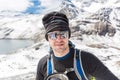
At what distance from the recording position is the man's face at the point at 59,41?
11.8 feet

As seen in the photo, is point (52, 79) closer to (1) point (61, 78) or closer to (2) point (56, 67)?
(1) point (61, 78)

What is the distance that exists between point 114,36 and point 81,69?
626 feet

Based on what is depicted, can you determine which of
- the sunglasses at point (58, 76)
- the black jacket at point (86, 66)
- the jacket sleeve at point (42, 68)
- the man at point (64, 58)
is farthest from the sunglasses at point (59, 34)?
the sunglasses at point (58, 76)

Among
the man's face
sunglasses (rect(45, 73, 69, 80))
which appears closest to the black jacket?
the man's face

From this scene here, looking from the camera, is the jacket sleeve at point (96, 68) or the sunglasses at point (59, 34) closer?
the jacket sleeve at point (96, 68)

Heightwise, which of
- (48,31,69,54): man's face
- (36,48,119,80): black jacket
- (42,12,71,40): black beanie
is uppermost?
(42,12,71,40): black beanie

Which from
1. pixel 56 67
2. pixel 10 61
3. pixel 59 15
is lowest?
pixel 10 61

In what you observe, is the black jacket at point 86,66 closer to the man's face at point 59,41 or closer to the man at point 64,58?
the man at point 64,58

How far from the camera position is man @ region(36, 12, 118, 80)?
3438 mm

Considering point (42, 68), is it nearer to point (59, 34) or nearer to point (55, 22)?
point (59, 34)

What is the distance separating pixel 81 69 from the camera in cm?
348

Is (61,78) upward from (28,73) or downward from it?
upward

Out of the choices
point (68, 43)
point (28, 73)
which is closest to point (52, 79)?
point (68, 43)

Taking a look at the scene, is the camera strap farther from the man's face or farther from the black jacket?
the man's face
